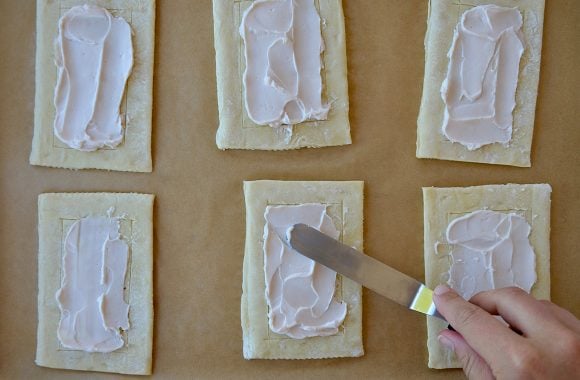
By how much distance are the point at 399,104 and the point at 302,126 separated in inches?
10.0

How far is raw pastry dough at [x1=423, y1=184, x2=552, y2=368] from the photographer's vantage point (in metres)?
1.30

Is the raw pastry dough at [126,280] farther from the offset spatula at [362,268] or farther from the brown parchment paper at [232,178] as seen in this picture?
the offset spatula at [362,268]

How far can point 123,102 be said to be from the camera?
51.3 inches

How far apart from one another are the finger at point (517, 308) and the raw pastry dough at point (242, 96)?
0.48 meters

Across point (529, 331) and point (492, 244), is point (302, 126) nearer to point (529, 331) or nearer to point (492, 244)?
point (492, 244)

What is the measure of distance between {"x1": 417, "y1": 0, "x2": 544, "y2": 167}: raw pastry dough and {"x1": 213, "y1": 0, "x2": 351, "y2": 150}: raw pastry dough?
8.0 inches

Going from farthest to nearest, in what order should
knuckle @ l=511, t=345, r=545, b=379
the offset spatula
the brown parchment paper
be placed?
the brown parchment paper < the offset spatula < knuckle @ l=511, t=345, r=545, b=379

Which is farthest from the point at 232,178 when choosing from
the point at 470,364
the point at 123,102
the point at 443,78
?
the point at 470,364

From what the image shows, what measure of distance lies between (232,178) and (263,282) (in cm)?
27

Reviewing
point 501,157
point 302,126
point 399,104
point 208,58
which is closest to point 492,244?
point 501,157

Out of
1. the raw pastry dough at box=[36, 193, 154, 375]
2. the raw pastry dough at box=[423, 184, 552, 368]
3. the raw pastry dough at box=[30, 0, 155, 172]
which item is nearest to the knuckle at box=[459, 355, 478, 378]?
the raw pastry dough at box=[423, 184, 552, 368]

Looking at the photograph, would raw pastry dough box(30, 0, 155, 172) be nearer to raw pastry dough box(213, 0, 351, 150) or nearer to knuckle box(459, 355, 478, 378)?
raw pastry dough box(213, 0, 351, 150)

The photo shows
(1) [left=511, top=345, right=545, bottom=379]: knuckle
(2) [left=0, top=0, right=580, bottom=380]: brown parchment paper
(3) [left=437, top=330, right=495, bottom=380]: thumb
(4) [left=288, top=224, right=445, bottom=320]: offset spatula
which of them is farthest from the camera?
(2) [left=0, top=0, right=580, bottom=380]: brown parchment paper

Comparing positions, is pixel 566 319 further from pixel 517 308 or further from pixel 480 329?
pixel 480 329
